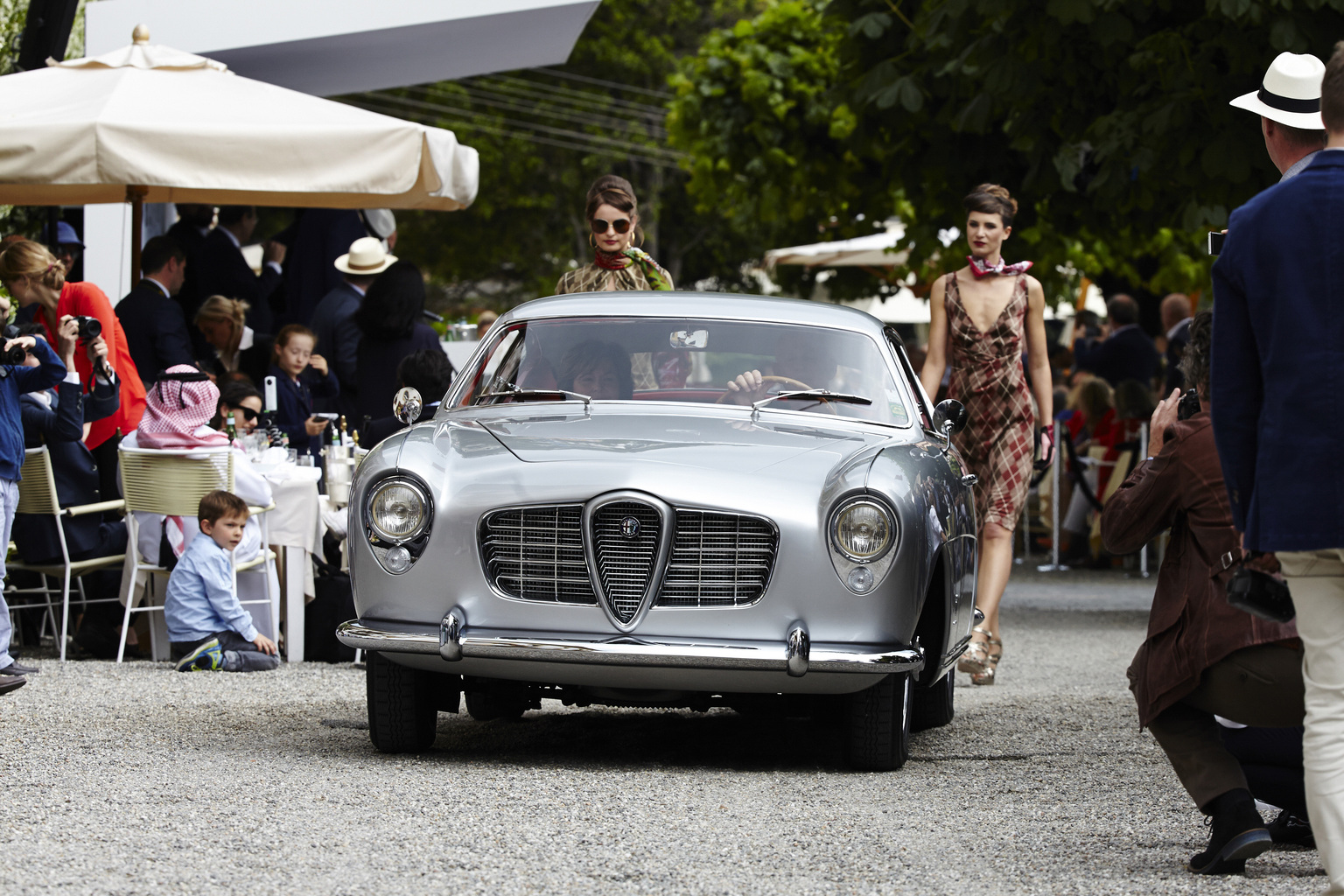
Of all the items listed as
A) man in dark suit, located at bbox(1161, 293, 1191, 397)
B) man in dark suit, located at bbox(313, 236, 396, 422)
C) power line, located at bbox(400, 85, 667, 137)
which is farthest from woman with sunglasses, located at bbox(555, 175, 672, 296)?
power line, located at bbox(400, 85, 667, 137)

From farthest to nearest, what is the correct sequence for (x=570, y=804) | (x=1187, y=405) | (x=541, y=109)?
(x=541, y=109), (x=570, y=804), (x=1187, y=405)

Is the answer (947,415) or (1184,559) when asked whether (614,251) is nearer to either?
(947,415)

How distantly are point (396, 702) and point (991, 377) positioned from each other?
3.52m

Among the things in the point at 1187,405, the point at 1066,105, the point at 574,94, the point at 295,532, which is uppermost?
the point at 574,94

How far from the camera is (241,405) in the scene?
9.30 metres

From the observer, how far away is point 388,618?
5.70 m

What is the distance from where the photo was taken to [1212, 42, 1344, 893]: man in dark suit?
371 centimetres

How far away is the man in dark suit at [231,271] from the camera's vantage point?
12328 millimetres

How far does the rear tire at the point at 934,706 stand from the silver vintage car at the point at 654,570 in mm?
558

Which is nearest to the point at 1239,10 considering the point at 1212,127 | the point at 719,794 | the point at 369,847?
the point at 1212,127

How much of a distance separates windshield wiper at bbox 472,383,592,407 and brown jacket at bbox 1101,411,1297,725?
2.28 meters

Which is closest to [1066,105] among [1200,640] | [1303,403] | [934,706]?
[934,706]

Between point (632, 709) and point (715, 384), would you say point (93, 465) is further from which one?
point (715, 384)

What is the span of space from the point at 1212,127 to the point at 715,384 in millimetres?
5141
